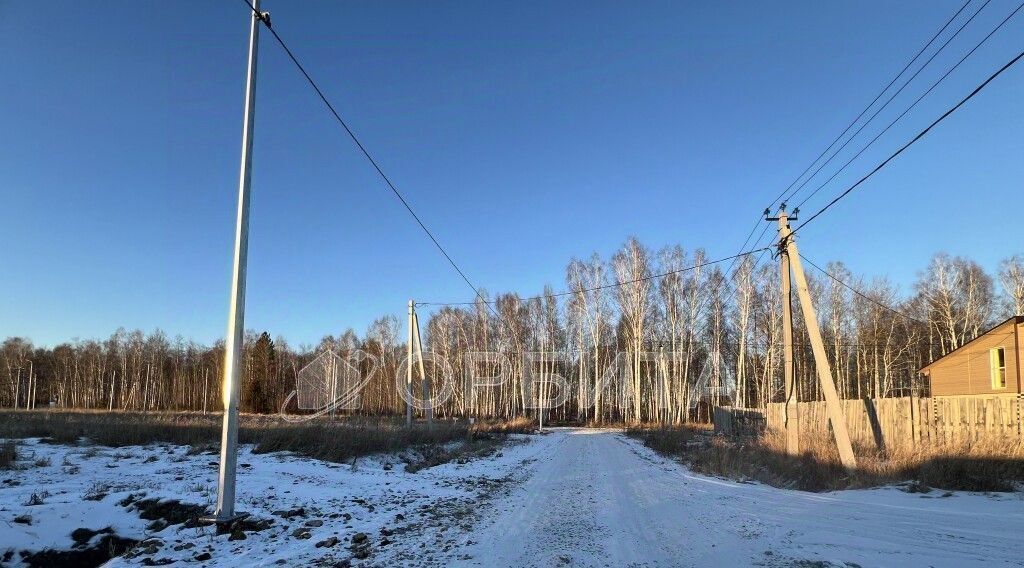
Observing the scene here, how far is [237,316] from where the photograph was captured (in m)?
8.05

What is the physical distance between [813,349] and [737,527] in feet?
30.5

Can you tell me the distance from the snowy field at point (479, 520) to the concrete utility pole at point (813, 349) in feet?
8.79

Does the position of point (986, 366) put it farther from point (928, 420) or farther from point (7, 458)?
point (7, 458)

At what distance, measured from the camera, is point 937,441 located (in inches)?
550

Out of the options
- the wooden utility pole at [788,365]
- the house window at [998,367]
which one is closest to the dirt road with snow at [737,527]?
the wooden utility pole at [788,365]

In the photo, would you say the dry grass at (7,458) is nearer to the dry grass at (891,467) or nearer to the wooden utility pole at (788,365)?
the dry grass at (891,467)

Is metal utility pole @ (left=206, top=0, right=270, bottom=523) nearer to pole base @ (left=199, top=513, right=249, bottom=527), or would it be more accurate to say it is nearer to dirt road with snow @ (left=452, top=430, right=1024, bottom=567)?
pole base @ (left=199, top=513, right=249, bottom=527)

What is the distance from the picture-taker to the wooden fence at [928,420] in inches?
551

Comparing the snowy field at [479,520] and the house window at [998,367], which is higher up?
the house window at [998,367]

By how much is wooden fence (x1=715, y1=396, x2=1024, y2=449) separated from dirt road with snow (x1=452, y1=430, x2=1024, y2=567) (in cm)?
461

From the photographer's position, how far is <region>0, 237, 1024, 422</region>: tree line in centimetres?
4666

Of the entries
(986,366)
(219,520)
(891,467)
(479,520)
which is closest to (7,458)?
(219,520)

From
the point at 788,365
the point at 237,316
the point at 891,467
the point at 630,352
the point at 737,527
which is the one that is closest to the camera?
the point at 737,527

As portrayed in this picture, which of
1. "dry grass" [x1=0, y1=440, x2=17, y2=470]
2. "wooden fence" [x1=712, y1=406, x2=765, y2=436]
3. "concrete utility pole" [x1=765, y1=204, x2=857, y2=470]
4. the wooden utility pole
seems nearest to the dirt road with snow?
"concrete utility pole" [x1=765, y1=204, x2=857, y2=470]
